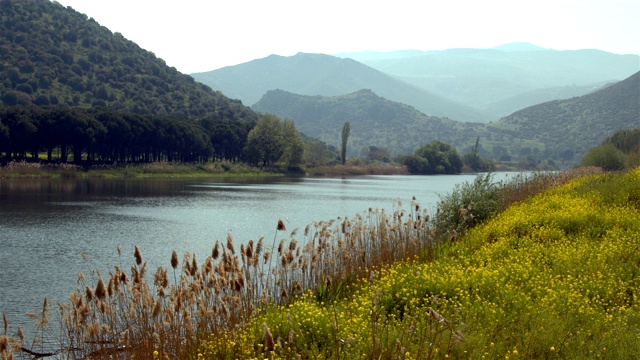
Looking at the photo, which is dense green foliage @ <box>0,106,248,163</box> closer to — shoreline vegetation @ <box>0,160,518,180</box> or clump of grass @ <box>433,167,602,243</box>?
shoreline vegetation @ <box>0,160,518,180</box>

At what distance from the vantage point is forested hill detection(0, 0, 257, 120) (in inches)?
4820

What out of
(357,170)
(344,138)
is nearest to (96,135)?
(344,138)

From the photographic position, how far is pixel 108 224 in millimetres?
37781

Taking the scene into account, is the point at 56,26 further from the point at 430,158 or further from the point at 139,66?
the point at 430,158

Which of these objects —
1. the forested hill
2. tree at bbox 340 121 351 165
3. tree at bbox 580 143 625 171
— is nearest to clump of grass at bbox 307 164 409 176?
tree at bbox 340 121 351 165

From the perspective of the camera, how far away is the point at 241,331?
10766 mm

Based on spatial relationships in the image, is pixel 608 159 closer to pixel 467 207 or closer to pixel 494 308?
pixel 467 207

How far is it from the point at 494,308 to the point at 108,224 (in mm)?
30684

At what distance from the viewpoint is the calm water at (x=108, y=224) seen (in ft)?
72.2

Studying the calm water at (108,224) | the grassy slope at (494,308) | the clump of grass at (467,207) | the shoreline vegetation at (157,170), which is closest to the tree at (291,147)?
the shoreline vegetation at (157,170)

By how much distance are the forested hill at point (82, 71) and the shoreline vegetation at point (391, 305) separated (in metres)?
111

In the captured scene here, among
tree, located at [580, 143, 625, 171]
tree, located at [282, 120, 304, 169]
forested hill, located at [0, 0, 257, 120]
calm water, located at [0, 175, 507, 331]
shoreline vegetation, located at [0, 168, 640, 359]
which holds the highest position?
forested hill, located at [0, 0, 257, 120]

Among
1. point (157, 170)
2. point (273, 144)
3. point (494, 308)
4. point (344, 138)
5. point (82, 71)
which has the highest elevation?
point (82, 71)

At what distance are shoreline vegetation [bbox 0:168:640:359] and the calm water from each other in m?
2.76
